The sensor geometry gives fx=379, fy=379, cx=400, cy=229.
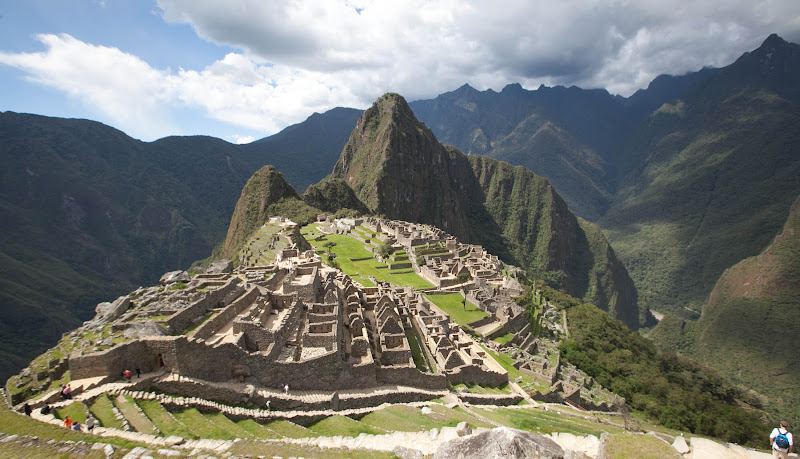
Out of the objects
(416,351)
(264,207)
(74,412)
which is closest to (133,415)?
(74,412)

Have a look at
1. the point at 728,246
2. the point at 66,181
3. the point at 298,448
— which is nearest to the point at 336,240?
the point at 298,448

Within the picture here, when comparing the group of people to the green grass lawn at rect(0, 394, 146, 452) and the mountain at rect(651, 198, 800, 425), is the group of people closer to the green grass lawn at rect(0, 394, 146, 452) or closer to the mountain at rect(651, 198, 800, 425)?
the green grass lawn at rect(0, 394, 146, 452)

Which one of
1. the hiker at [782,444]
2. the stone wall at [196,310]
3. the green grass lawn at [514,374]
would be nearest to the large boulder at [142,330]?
the stone wall at [196,310]

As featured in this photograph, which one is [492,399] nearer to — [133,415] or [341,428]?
[341,428]

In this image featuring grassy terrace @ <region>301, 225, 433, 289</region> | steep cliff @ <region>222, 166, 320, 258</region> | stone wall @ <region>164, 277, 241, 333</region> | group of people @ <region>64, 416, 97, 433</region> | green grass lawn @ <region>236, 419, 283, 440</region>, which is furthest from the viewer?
steep cliff @ <region>222, 166, 320, 258</region>

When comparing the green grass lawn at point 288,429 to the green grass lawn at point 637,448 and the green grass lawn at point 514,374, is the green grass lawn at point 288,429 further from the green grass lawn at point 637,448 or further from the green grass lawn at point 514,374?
the green grass lawn at point 514,374

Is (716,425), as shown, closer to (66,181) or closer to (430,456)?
(430,456)

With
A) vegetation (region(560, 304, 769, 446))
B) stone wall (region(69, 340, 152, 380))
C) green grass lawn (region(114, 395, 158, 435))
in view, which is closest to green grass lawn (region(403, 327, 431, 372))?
stone wall (region(69, 340, 152, 380))
